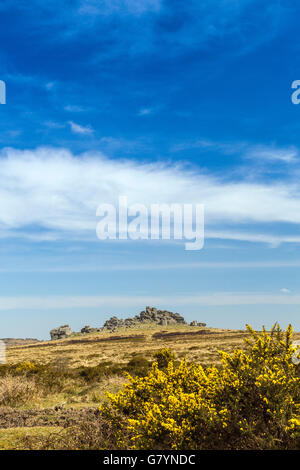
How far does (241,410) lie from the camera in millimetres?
5898

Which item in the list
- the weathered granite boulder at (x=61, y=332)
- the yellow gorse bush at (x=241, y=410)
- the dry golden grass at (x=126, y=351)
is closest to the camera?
the yellow gorse bush at (x=241, y=410)

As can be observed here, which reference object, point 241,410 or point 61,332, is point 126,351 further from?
point 61,332

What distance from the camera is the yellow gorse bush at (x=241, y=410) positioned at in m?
5.41

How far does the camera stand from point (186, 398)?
6133mm

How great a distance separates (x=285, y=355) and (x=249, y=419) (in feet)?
4.44

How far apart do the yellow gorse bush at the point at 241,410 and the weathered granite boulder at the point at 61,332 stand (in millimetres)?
146319

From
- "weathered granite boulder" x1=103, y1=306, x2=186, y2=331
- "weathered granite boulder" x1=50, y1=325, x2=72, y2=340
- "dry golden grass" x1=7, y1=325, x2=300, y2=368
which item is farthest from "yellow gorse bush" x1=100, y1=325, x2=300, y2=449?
"weathered granite boulder" x1=103, y1=306, x2=186, y2=331

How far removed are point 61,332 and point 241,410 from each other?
493 ft

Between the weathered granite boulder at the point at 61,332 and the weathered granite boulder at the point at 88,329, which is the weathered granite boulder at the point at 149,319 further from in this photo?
the weathered granite boulder at the point at 61,332

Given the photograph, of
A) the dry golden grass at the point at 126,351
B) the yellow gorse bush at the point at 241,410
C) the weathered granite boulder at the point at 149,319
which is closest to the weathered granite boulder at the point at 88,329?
the weathered granite boulder at the point at 149,319

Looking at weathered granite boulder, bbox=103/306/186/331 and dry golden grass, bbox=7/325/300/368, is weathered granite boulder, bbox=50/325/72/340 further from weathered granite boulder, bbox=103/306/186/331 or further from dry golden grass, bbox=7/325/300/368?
dry golden grass, bbox=7/325/300/368

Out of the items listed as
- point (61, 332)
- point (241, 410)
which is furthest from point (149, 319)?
point (241, 410)
